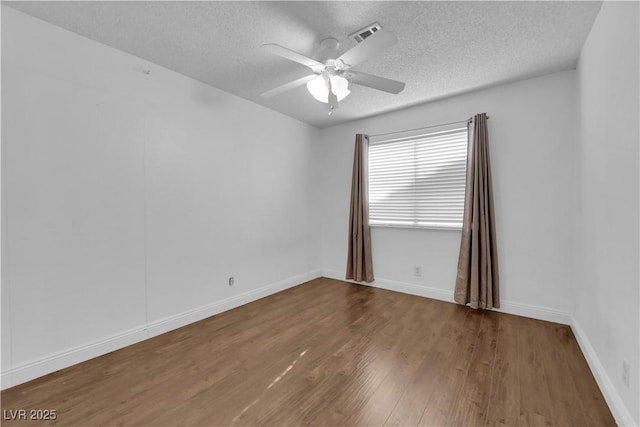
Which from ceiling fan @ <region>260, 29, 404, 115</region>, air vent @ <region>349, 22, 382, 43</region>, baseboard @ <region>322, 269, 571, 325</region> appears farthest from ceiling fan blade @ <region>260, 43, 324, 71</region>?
baseboard @ <region>322, 269, 571, 325</region>

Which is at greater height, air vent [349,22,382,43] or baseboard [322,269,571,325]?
air vent [349,22,382,43]

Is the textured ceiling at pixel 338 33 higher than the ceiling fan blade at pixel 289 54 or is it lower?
higher

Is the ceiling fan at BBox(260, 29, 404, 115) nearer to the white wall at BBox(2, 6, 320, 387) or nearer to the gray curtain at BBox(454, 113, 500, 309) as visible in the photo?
the white wall at BBox(2, 6, 320, 387)

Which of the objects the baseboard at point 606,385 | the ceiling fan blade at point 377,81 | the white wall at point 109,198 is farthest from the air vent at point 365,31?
the baseboard at point 606,385

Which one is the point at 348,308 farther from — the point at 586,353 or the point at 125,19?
the point at 125,19

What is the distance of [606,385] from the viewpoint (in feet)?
5.39

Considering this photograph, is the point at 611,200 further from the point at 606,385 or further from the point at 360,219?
the point at 360,219

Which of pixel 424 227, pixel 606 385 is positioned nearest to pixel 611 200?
pixel 606 385

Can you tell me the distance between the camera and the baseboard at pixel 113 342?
1822 millimetres

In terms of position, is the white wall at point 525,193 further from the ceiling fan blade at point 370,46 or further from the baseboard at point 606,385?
the ceiling fan blade at point 370,46

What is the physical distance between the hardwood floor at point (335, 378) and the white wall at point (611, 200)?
0.30 meters

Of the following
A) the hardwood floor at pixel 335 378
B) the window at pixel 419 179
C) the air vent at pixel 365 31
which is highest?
the air vent at pixel 365 31

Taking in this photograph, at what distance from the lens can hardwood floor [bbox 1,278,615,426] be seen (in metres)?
1.55

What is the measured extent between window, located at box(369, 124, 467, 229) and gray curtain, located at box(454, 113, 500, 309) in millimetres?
207
